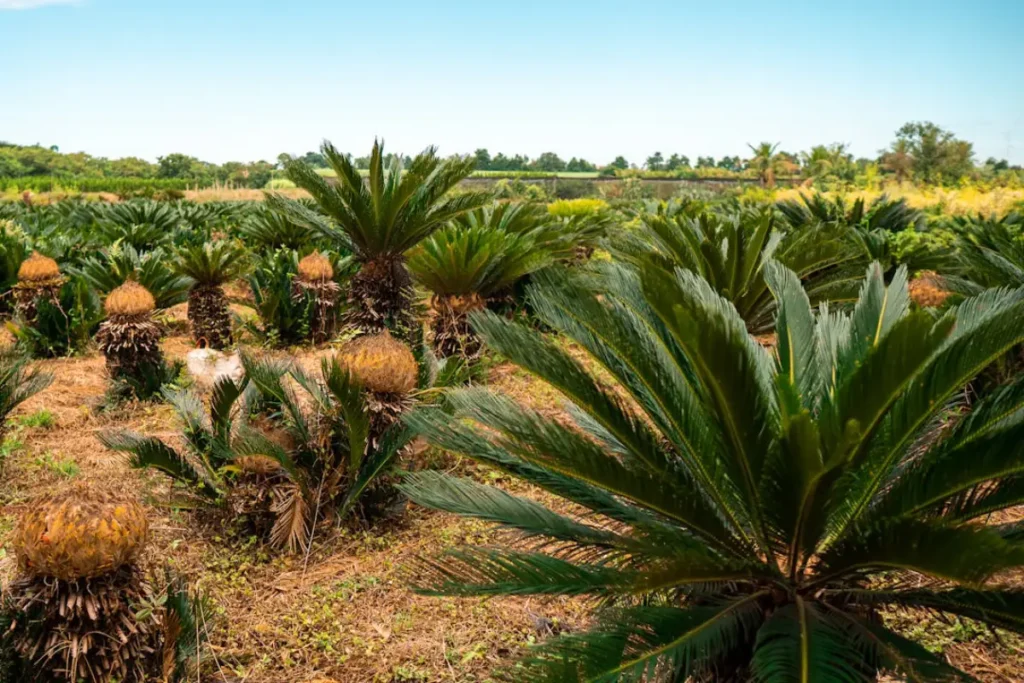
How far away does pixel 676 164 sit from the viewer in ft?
293

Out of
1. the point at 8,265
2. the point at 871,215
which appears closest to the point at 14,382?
the point at 8,265

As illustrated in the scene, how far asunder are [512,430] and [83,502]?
1.69 meters

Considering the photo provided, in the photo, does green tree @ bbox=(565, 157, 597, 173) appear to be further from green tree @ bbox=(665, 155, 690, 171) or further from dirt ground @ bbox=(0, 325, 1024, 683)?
dirt ground @ bbox=(0, 325, 1024, 683)

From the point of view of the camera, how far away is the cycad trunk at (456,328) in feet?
25.3

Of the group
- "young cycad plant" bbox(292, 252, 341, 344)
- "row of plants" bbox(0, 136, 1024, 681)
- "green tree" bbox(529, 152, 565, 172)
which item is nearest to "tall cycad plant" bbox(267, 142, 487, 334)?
"young cycad plant" bbox(292, 252, 341, 344)

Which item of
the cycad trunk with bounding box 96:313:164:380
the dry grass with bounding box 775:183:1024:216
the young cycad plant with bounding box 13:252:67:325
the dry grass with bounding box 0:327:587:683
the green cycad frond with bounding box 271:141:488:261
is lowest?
the dry grass with bounding box 0:327:587:683

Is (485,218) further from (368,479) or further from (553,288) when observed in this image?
(553,288)

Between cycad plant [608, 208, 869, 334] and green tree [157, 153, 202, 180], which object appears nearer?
cycad plant [608, 208, 869, 334]

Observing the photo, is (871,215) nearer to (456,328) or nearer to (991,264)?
(991,264)

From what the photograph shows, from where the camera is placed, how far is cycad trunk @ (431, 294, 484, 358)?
7.72m

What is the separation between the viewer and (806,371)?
8.75 feet

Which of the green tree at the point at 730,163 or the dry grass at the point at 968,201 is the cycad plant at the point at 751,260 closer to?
the dry grass at the point at 968,201

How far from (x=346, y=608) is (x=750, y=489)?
7.76 feet

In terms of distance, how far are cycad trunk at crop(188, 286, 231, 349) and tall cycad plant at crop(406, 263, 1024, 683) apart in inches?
267
